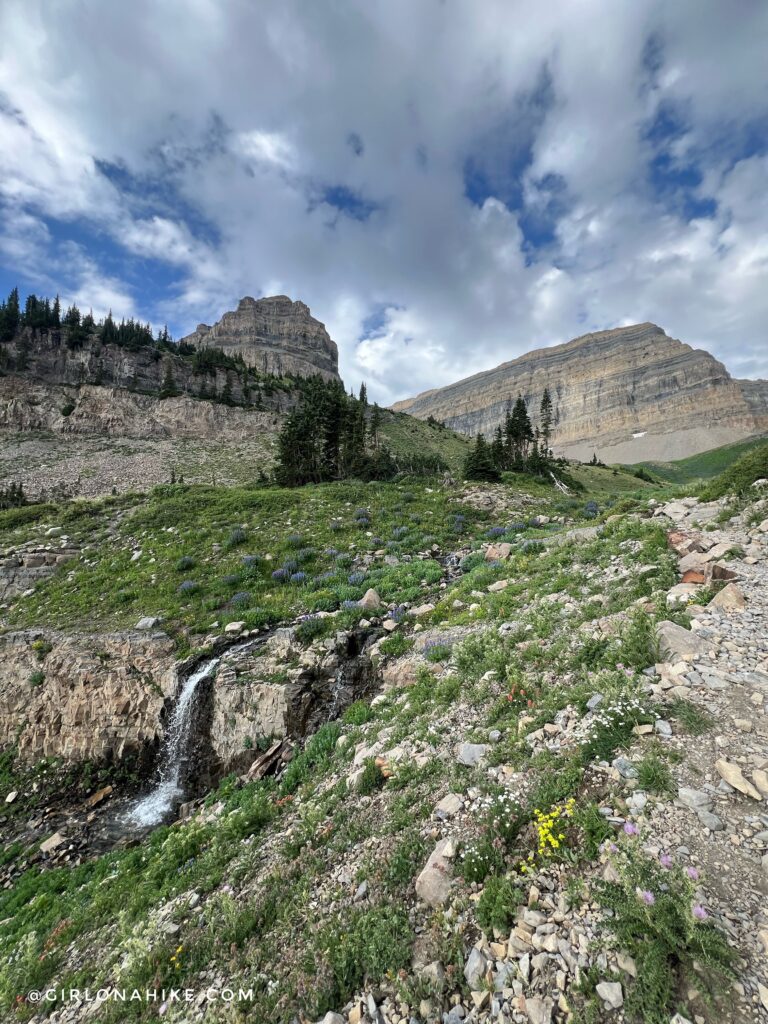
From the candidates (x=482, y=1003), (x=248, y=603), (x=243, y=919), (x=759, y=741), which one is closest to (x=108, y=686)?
(x=248, y=603)

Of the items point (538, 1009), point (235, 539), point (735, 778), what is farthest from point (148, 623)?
point (735, 778)

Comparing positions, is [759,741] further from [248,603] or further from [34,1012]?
[248,603]

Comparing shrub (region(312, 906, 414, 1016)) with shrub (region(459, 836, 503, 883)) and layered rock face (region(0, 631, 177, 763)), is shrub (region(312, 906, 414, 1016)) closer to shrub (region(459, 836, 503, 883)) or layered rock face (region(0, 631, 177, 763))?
shrub (region(459, 836, 503, 883))

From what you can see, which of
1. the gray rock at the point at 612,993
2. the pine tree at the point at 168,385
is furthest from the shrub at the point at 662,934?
the pine tree at the point at 168,385

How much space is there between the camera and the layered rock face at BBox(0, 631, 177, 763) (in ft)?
39.2

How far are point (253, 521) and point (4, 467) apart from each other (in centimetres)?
6211

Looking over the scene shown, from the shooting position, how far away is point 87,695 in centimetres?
1254

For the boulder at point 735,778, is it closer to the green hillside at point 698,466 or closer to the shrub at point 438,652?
the shrub at point 438,652

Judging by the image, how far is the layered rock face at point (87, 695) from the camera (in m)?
12.0

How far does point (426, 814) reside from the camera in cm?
563

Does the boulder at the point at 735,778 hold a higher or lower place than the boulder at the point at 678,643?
lower

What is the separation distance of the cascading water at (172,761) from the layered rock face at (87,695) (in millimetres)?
548

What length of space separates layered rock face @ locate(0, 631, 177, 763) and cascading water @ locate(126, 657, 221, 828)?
548mm

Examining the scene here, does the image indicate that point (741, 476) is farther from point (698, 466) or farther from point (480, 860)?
point (698, 466)
